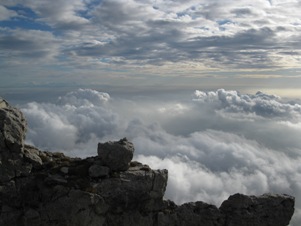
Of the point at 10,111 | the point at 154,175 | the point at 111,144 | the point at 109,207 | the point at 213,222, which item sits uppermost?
the point at 10,111

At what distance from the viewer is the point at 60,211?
32.7 metres

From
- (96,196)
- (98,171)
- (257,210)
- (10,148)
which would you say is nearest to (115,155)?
(98,171)

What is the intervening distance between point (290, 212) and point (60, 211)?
2608 centimetres

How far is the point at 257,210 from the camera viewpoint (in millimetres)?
37938

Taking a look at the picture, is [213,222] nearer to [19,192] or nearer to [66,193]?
[66,193]

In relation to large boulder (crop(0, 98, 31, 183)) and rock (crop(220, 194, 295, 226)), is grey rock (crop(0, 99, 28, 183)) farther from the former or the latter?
rock (crop(220, 194, 295, 226))

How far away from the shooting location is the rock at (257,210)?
123 feet

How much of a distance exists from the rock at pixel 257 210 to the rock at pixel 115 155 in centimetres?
1271

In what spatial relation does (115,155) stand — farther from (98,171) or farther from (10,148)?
(10,148)

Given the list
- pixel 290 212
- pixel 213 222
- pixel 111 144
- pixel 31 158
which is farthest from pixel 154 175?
pixel 290 212

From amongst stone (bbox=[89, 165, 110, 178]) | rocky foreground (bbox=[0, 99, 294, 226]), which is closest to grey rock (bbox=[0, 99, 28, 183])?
rocky foreground (bbox=[0, 99, 294, 226])

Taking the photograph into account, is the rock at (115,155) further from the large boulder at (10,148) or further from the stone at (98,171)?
the large boulder at (10,148)

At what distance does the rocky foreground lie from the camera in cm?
3275

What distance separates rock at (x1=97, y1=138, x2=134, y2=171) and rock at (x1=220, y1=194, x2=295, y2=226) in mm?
12707
